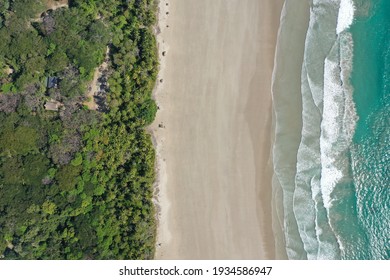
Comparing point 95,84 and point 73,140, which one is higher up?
point 95,84

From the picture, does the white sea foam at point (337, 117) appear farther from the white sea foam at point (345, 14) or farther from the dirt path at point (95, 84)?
the dirt path at point (95, 84)

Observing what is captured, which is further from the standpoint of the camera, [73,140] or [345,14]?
[345,14]

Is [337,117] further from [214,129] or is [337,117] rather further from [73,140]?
[73,140]

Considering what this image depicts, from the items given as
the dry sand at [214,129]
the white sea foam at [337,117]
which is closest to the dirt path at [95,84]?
the dry sand at [214,129]

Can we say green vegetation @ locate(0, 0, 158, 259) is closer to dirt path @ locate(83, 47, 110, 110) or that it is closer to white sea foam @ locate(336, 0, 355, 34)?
dirt path @ locate(83, 47, 110, 110)

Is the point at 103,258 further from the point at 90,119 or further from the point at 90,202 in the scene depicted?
the point at 90,119

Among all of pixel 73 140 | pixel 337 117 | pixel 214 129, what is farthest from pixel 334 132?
pixel 73 140
